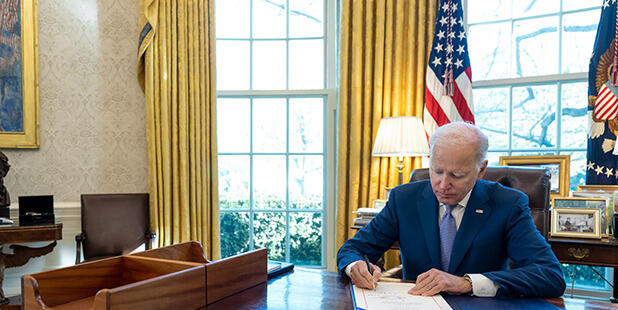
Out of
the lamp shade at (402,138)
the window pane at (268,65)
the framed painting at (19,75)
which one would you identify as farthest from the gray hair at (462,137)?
the framed painting at (19,75)

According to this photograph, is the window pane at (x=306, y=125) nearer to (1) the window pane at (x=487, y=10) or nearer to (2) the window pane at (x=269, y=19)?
(2) the window pane at (x=269, y=19)

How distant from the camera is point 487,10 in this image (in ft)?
11.3

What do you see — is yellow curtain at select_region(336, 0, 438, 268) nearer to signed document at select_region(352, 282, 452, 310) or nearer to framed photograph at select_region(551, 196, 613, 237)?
framed photograph at select_region(551, 196, 613, 237)

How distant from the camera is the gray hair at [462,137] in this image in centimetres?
144

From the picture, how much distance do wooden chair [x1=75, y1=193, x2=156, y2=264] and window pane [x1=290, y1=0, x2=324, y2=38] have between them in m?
1.98

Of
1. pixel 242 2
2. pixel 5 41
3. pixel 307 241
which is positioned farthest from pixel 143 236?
pixel 242 2

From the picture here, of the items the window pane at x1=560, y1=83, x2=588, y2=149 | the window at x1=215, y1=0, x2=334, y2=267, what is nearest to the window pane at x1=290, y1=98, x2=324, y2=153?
the window at x1=215, y1=0, x2=334, y2=267

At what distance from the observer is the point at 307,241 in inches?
153

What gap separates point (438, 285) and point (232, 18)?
340 centimetres

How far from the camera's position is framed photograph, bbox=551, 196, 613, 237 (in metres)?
2.38

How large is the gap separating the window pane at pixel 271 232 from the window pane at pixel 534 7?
2.55m

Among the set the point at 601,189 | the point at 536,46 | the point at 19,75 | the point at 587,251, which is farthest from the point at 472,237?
the point at 19,75

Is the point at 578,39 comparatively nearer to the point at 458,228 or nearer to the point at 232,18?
the point at 458,228

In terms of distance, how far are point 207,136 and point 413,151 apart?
177cm
